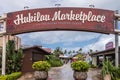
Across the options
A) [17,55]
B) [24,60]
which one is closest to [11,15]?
[17,55]

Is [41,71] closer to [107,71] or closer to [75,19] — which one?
[75,19]

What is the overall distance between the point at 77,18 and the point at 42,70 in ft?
15.2

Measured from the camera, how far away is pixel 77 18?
66.7 feet

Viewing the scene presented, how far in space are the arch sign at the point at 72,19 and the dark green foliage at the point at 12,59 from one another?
6203mm

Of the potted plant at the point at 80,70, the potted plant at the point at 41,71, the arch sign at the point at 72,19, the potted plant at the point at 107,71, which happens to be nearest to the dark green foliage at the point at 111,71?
the potted plant at the point at 107,71

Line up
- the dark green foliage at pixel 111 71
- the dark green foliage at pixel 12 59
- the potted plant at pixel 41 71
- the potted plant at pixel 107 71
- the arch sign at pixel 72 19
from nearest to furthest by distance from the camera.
Answer: the potted plant at pixel 107 71
the dark green foliage at pixel 111 71
the potted plant at pixel 41 71
the arch sign at pixel 72 19
the dark green foliage at pixel 12 59

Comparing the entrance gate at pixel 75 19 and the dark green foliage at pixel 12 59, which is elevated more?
the entrance gate at pixel 75 19

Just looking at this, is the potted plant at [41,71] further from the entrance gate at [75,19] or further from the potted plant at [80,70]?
the entrance gate at [75,19]

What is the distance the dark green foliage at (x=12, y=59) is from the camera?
1008 inches

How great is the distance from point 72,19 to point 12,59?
8473 millimetres

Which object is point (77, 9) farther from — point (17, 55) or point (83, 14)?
point (17, 55)

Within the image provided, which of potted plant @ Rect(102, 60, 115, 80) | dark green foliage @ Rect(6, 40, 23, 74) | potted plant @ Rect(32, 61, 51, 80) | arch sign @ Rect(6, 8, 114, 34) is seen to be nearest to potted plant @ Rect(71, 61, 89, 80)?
potted plant @ Rect(102, 60, 115, 80)

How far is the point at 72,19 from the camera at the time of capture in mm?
20375

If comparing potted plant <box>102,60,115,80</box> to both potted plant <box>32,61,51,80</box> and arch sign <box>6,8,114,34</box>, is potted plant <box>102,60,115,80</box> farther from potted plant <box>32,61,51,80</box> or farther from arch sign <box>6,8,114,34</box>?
potted plant <box>32,61,51,80</box>
